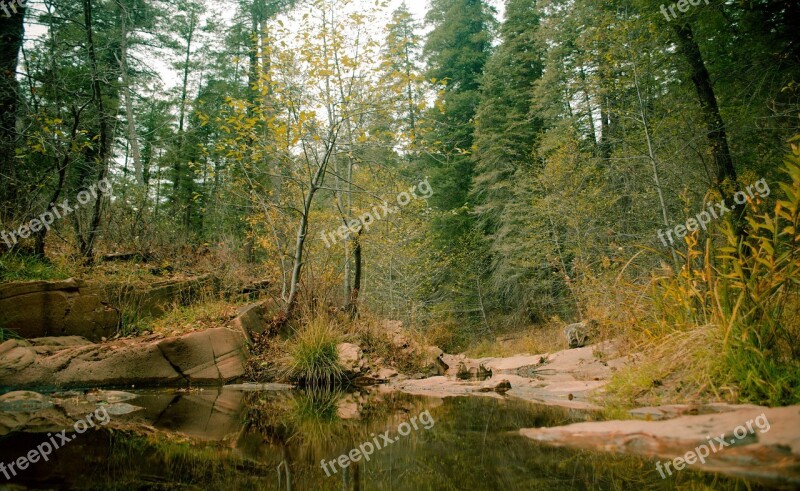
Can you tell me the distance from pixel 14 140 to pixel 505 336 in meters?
16.8

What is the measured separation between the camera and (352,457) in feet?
9.78

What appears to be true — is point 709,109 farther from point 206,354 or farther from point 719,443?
point 206,354

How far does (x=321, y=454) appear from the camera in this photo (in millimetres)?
3039

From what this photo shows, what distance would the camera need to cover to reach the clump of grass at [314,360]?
7156 millimetres

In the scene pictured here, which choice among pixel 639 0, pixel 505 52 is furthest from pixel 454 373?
pixel 505 52

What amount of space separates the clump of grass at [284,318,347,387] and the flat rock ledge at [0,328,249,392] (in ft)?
3.24

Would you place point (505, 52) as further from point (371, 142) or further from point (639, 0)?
point (371, 142)

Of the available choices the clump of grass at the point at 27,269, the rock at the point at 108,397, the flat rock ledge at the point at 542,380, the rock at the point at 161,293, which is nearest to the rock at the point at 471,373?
the flat rock ledge at the point at 542,380

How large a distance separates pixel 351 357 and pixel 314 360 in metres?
0.78

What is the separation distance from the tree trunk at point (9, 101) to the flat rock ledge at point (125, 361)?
10.8ft

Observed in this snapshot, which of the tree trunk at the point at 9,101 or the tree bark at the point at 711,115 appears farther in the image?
the tree bark at the point at 711,115

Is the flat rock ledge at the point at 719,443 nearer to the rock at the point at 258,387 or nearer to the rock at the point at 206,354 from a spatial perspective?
the rock at the point at 258,387

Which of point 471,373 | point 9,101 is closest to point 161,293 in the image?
point 9,101

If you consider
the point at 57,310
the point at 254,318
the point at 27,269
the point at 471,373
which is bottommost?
the point at 471,373
